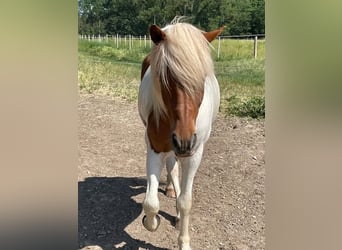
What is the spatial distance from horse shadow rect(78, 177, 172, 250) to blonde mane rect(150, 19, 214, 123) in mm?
714

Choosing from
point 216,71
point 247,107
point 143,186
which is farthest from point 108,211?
point 247,107

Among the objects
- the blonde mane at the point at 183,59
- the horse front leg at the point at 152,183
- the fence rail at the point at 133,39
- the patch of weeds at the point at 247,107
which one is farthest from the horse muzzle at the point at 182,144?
the patch of weeds at the point at 247,107

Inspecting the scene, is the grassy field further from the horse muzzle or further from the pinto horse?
the horse muzzle

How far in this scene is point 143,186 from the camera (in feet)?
6.46

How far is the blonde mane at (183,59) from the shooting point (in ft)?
3.33

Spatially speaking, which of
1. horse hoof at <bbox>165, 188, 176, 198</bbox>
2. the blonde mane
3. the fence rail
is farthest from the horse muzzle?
horse hoof at <bbox>165, 188, 176, 198</bbox>

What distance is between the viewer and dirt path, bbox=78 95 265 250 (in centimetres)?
150

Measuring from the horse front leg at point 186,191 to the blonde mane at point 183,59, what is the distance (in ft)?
1.09

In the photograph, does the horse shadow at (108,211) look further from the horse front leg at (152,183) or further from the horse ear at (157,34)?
the horse ear at (157,34)

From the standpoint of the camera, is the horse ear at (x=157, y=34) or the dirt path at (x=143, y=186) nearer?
the horse ear at (x=157, y=34)
